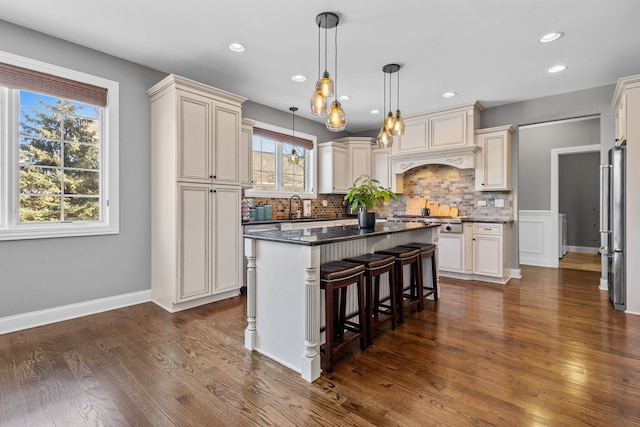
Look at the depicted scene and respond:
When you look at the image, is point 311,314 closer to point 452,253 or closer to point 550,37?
point 550,37

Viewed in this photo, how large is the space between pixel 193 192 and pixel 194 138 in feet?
1.91

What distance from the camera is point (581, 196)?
706cm

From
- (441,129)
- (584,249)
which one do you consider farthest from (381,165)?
(584,249)

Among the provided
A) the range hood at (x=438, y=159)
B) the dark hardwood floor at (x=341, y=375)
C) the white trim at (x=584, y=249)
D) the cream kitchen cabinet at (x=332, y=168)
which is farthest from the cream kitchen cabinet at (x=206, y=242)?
the white trim at (x=584, y=249)

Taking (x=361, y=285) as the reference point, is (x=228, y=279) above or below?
below

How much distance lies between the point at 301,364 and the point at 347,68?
3.12 m

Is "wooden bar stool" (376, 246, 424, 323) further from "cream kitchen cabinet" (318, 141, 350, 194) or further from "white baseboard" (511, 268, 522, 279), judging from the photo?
"cream kitchen cabinet" (318, 141, 350, 194)

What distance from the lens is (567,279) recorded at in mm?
4672

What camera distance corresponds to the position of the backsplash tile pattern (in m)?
4.95

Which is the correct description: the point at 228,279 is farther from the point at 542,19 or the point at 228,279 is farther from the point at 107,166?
the point at 542,19

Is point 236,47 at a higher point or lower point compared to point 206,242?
higher

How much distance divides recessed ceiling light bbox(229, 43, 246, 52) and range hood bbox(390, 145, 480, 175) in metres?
3.21

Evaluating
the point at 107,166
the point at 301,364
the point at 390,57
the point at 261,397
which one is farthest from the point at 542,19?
the point at 107,166

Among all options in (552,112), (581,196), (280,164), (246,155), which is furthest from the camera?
(581,196)
